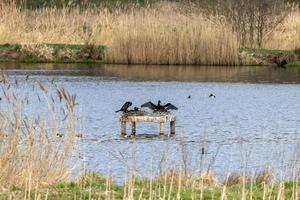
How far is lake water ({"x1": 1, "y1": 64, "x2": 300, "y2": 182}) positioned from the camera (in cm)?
1542

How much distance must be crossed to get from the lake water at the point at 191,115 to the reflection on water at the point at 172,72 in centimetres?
3

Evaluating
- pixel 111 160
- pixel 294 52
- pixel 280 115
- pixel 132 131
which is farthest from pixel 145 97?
pixel 294 52

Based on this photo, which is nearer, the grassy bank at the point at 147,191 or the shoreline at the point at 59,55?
the grassy bank at the point at 147,191

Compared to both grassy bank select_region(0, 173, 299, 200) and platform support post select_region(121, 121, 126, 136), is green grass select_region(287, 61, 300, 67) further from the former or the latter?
grassy bank select_region(0, 173, 299, 200)

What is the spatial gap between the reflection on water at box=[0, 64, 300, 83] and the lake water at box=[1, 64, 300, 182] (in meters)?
0.03

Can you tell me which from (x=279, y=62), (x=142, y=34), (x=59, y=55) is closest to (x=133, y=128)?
(x=142, y=34)

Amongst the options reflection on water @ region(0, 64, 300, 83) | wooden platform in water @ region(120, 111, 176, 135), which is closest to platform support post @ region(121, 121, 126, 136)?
wooden platform in water @ region(120, 111, 176, 135)

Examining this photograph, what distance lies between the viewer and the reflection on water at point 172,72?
32.9 meters

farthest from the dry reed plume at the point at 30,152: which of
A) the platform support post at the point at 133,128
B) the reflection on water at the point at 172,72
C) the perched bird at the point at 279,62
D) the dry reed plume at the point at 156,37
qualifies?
the perched bird at the point at 279,62

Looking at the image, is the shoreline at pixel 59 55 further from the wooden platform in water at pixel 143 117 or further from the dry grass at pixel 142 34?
the wooden platform in water at pixel 143 117

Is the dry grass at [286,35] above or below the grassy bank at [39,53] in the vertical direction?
above

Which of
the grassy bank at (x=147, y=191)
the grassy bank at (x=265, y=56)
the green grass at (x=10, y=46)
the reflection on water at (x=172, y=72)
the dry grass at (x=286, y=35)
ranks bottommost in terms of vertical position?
the grassy bank at (x=147, y=191)

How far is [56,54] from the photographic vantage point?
129ft

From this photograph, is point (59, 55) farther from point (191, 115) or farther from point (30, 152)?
point (30, 152)
